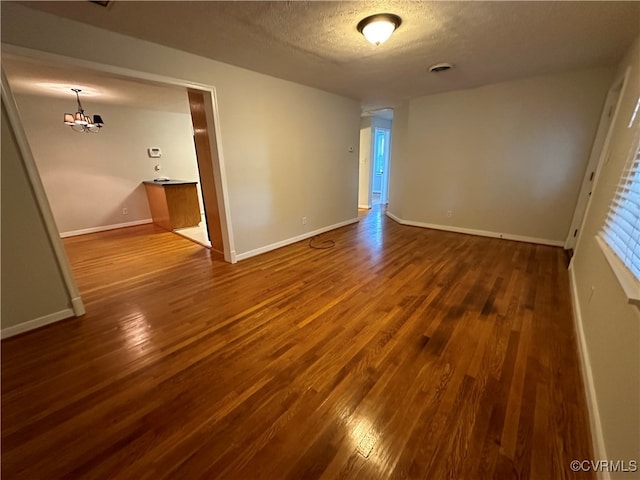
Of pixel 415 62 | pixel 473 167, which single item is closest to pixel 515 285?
pixel 473 167

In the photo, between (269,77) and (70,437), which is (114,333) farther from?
(269,77)

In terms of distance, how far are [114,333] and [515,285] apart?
3.75 meters

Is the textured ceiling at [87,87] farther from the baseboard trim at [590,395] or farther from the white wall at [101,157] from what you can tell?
the baseboard trim at [590,395]

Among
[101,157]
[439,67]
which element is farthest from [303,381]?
[101,157]

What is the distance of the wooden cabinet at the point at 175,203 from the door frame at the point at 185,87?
2.14 m

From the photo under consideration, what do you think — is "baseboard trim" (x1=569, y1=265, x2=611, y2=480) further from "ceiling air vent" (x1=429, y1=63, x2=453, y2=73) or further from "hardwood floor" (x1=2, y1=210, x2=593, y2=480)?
"ceiling air vent" (x1=429, y1=63, x2=453, y2=73)

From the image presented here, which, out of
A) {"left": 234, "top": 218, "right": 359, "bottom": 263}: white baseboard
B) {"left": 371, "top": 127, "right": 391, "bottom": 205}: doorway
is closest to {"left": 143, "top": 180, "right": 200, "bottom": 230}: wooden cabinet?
{"left": 234, "top": 218, "right": 359, "bottom": 263}: white baseboard

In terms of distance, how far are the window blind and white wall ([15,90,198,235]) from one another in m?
5.63

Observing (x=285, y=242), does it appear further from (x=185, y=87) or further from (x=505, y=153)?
(x=505, y=153)

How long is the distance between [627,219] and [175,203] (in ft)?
18.6

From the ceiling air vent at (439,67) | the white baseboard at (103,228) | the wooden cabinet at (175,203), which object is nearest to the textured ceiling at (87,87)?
the wooden cabinet at (175,203)

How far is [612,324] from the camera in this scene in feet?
4.39

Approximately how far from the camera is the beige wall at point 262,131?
2.03m

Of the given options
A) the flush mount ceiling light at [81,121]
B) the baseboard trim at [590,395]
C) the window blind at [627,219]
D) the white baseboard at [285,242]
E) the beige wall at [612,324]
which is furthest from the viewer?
the flush mount ceiling light at [81,121]
